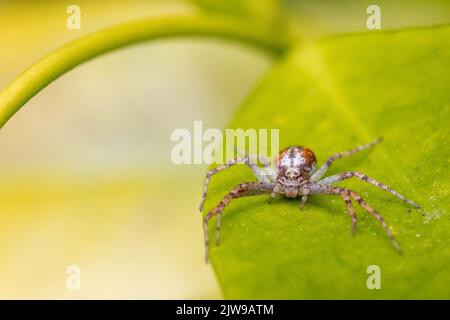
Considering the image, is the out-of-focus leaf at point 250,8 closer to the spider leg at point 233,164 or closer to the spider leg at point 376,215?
the spider leg at point 233,164

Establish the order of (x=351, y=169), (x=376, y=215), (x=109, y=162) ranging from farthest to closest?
(x=109, y=162) < (x=351, y=169) < (x=376, y=215)

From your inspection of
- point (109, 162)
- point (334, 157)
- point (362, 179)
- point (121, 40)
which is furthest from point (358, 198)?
point (109, 162)

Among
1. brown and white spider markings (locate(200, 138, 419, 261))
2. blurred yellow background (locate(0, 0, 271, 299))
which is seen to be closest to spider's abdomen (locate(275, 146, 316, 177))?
brown and white spider markings (locate(200, 138, 419, 261))

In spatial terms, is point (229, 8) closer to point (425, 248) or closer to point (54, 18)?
point (425, 248)

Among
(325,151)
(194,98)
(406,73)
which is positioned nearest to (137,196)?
(194,98)

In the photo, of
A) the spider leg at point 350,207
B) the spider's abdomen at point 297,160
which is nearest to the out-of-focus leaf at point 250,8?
the spider's abdomen at point 297,160

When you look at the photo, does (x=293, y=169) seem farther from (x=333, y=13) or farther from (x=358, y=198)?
(x=333, y=13)

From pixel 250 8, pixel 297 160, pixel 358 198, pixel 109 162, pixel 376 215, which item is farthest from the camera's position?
pixel 109 162
